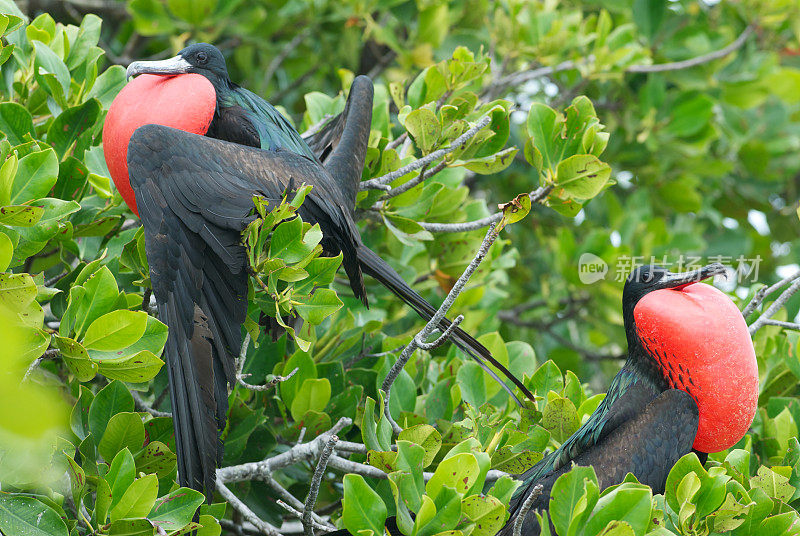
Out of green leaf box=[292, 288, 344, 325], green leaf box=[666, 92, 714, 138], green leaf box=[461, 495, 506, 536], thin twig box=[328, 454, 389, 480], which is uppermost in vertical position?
green leaf box=[292, 288, 344, 325]

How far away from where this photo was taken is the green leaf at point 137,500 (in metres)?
1.54

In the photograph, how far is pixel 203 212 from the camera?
1.87 meters

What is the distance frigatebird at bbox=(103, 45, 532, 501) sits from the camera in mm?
1739

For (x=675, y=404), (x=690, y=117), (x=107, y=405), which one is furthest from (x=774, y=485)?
(x=690, y=117)

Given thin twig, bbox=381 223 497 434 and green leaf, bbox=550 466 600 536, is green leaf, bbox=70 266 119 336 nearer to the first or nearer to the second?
thin twig, bbox=381 223 497 434

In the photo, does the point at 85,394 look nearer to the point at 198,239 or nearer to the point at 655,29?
the point at 198,239

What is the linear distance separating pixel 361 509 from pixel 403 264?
1315 millimetres

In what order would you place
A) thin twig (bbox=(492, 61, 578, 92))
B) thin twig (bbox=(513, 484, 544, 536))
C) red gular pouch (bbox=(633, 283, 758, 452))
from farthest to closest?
thin twig (bbox=(492, 61, 578, 92))
red gular pouch (bbox=(633, 283, 758, 452))
thin twig (bbox=(513, 484, 544, 536))

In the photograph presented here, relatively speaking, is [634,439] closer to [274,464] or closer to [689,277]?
[689,277]

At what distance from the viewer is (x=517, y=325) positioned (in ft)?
13.8

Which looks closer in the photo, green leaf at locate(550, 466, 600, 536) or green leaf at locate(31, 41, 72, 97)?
green leaf at locate(550, 466, 600, 536)

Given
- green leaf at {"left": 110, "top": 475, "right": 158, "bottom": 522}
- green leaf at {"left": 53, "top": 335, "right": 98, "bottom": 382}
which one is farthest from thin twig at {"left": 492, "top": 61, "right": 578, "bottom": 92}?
green leaf at {"left": 110, "top": 475, "right": 158, "bottom": 522}

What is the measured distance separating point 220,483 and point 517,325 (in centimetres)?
255

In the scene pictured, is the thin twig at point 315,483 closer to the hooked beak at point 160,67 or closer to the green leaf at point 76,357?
the green leaf at point 76,357
